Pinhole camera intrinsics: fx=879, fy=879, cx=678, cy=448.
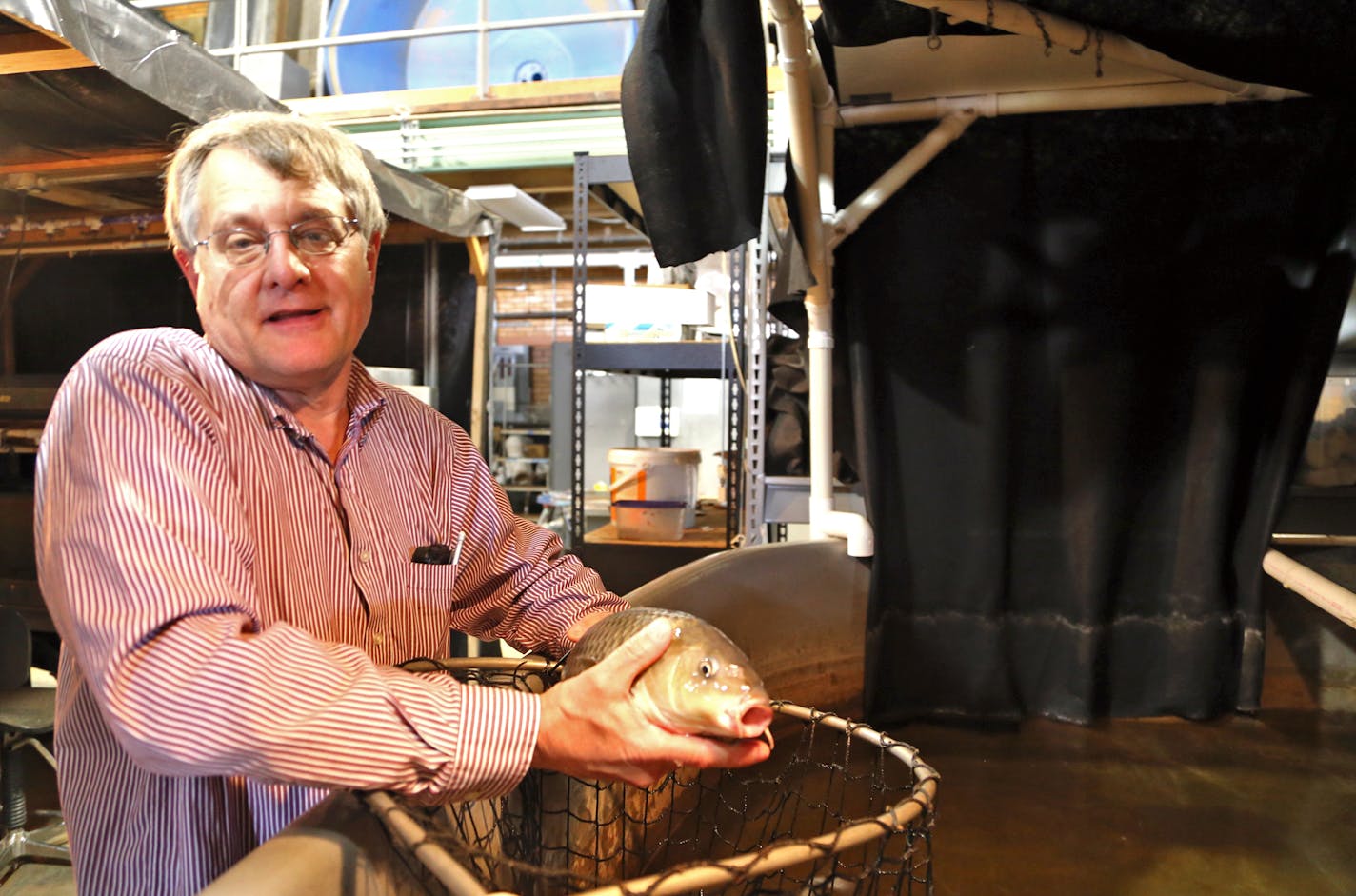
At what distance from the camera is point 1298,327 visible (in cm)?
168

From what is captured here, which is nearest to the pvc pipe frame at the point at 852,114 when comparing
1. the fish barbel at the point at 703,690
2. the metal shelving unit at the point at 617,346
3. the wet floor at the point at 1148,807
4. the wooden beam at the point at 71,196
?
the wet floor at the point at 1148,807

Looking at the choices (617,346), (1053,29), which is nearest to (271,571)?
(1053,29)

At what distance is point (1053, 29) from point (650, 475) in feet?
5.29

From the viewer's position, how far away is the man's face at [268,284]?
2.83 feet

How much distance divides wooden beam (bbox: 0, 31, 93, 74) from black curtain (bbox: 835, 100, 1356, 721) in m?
1.47

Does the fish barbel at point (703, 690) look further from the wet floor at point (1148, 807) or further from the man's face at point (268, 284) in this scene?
the wet floor at point (1148, 807)

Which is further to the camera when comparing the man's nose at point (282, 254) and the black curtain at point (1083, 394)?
Answer: the black curtain at point (1083, 394)

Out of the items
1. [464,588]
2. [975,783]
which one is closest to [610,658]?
[464,588]

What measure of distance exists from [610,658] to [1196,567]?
1.54 metres

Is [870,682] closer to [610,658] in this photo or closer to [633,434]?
[610,658]

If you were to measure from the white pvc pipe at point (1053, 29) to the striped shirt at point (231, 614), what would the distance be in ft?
2.75

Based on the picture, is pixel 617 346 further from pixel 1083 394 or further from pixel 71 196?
pixel 71 196

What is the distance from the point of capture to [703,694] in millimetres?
682

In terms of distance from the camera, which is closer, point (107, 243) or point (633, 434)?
point (107, 243)
